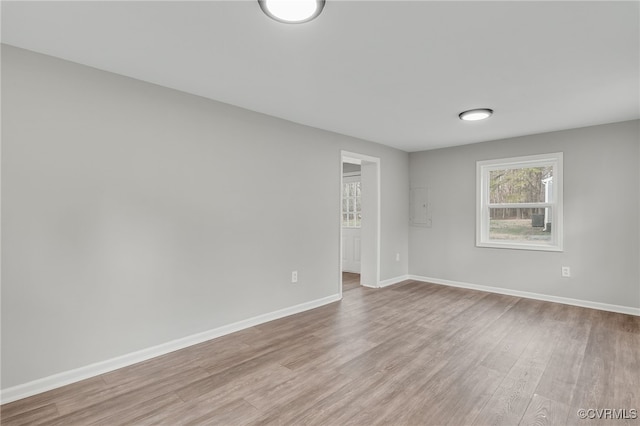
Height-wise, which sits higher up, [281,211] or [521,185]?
[521,185]

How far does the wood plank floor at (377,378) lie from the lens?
199cm

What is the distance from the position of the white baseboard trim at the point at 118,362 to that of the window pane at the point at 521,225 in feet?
11.7

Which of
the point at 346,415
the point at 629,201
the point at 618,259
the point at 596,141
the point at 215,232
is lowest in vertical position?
the point at 346,415

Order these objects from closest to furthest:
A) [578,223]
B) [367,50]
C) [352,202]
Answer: [367,50], [578,223], [352,202]

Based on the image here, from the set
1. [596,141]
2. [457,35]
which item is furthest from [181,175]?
[596,141]

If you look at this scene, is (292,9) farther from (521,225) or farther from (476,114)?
(521,225)

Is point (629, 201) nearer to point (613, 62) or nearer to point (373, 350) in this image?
point (613, 62)

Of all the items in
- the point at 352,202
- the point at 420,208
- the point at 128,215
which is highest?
the point at 352,202

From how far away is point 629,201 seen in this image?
3.88 meters

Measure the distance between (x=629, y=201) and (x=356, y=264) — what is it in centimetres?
417

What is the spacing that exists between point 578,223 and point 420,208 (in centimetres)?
225

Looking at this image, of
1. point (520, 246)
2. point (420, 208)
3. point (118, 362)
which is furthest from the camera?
point (420, 208)

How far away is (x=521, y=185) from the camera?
480 centimetres

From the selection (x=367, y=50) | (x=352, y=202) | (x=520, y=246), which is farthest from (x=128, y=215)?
(x=520, y=246)
